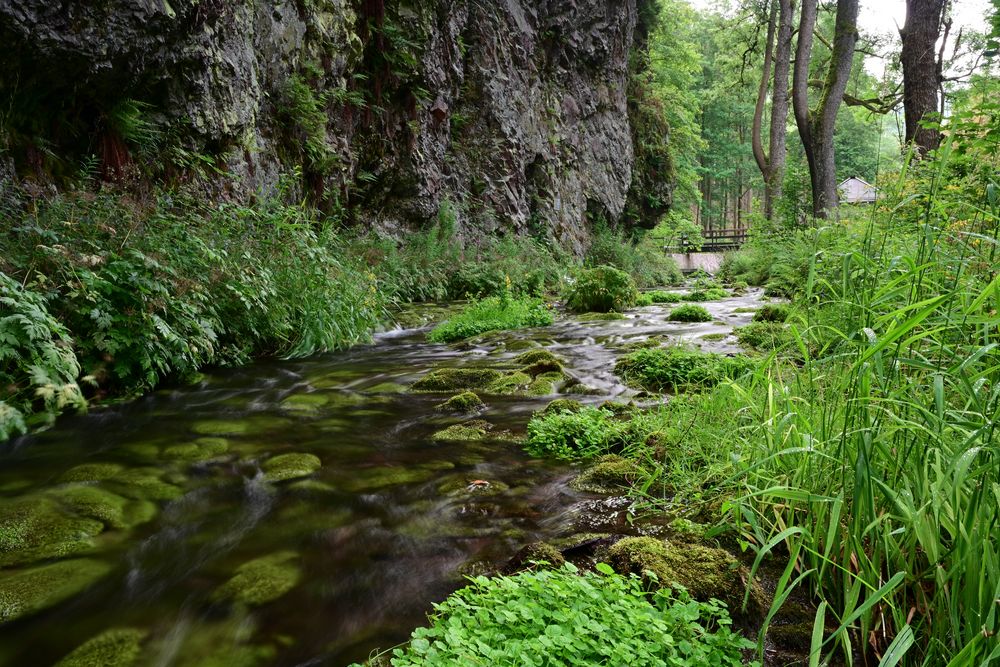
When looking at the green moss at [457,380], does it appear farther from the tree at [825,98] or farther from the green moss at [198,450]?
the tree at [825,98]

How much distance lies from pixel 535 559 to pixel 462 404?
2.56 metres

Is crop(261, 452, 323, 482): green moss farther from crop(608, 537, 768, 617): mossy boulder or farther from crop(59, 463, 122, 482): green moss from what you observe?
crop(608, 537, 768, 617): mossy boulder

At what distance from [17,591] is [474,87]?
16.8 m

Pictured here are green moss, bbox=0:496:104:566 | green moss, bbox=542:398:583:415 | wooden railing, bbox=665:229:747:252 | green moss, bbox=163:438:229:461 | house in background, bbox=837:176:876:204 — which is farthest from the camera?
wooden railing, bbox=665:229:747:252

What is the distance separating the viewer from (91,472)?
3268mm

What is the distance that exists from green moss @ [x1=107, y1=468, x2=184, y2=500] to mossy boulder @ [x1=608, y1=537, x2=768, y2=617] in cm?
234

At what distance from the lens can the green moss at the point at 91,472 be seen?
125 inches

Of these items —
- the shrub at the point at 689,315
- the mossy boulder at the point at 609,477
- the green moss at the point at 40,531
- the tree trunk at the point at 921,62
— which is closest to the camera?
the green moss at the point at 40,531

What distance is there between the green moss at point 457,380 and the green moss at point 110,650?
3.42m

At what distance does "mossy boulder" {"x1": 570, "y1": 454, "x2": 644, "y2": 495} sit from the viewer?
9.86 ft

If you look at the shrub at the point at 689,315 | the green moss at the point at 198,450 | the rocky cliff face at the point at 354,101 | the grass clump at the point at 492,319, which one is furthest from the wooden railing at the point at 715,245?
the green moss at the point at 198,450

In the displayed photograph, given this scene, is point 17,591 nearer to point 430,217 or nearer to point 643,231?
point 430,217

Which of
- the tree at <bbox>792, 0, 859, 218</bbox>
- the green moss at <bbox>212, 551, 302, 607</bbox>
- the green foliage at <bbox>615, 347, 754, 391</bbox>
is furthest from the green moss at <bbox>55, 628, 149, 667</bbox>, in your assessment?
the tree at <bbox>792, 0, 859, 218</bbox>

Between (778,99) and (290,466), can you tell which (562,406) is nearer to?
(290,466)
